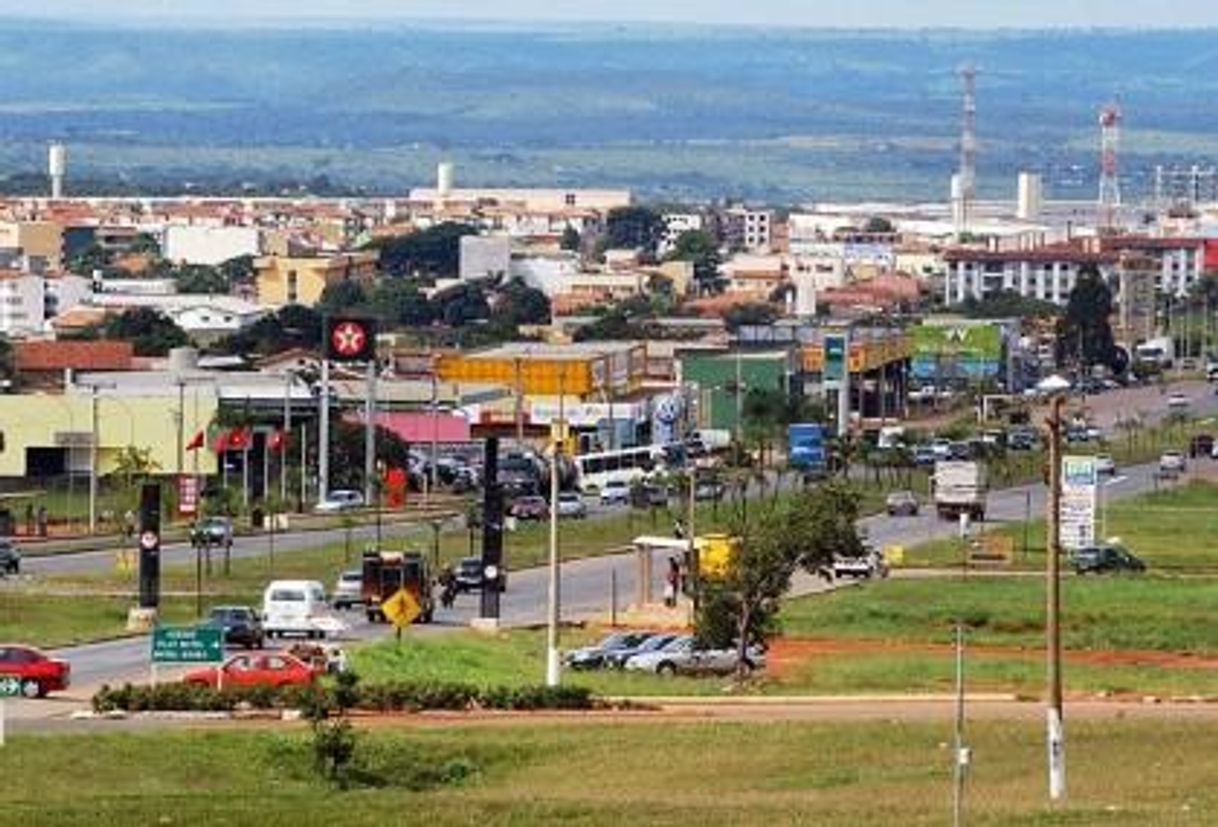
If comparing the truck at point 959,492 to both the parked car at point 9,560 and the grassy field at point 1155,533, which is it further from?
the parked car at point 9,560

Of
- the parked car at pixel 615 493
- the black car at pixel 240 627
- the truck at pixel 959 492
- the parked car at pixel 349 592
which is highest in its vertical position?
the black car at pixel 240 627

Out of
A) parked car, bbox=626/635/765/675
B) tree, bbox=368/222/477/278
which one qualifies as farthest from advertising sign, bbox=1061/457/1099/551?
tree, bbox=368/222/477/278

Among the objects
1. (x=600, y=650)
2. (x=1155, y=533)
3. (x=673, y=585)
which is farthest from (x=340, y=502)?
(x=600, y=650)

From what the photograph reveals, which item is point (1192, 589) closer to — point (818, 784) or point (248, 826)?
point (818, 784)

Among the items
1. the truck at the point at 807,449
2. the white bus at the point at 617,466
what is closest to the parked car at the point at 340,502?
the white bus at the point at 617,466

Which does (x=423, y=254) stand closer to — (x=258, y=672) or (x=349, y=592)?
(x=349, y=592)

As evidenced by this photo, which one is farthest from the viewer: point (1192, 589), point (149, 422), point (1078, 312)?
point (1078, 312)

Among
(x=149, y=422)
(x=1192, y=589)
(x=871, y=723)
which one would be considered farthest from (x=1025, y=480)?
(x=871, y=723)
